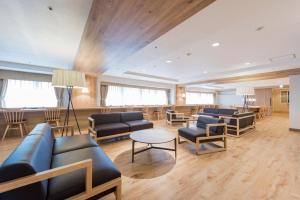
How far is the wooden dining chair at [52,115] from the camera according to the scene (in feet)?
14.6

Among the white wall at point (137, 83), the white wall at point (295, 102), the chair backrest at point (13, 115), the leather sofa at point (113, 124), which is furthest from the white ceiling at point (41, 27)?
the white wall at point (295, 102)

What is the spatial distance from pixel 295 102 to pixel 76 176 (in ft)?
24.0

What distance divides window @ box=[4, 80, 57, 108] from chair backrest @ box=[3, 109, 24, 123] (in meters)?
2.07

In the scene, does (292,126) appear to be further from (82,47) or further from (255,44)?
(82,47)

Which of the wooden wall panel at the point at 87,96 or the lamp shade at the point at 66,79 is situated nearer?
the lamp shade at the point at 66,79

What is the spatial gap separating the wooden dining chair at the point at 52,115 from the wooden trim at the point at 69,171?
4.10 metres

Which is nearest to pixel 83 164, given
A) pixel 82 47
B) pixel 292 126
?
pixel 82 47

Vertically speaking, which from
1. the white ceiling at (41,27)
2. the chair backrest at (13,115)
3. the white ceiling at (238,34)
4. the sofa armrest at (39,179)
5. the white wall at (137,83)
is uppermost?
the white ceiling at (41,27)

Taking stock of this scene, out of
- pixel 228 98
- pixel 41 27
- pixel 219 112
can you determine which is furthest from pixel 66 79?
pixel 228 98

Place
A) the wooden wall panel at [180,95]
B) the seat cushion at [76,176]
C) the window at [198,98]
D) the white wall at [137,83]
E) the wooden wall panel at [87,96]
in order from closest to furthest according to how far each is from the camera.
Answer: the seat cushion at [76,176] < the wooden wall panel at [87,96] < the white wall at [137,83] < the wooden wall panel at [180,95] < the window at [198,98]

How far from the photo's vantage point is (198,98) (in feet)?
42.4

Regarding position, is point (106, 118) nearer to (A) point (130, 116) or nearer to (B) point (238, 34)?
(A) point (130, 116)

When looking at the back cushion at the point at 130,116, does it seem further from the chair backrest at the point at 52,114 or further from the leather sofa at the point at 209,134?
the chair backrest at the point at 52,114

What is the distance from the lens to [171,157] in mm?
2754
